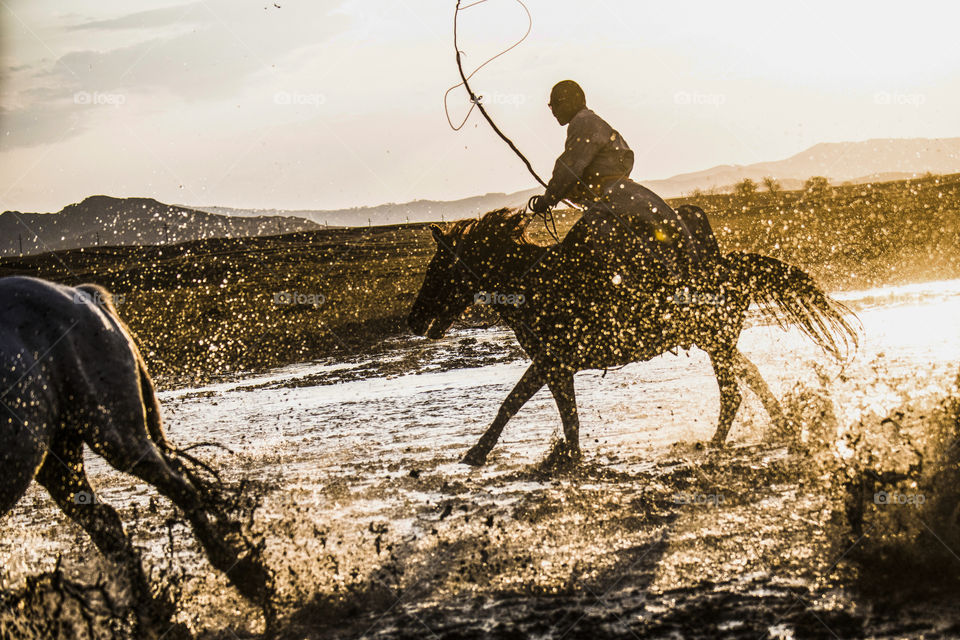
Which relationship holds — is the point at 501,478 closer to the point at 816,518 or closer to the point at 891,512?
the point at 816,518

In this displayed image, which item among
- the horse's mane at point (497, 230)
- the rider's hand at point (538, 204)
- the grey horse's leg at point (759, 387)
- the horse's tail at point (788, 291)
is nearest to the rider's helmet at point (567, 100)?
the rider's hand at point (538, 204)

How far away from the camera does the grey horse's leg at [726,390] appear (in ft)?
20.6

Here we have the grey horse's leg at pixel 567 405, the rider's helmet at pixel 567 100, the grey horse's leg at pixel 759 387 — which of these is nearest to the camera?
the grey horse's leg at pixel 567 405

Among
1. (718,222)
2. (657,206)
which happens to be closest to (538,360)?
(657,206)

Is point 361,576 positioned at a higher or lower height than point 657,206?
lower

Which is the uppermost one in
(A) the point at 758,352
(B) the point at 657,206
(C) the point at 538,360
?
(B) the point at 657,206

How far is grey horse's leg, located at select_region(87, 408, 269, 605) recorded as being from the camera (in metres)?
4.02

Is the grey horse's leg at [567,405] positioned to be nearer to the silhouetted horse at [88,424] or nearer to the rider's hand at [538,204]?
the rider's hand at [538,204]

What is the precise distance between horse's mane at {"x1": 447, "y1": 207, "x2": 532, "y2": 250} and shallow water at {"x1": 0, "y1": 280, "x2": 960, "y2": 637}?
1.55 m

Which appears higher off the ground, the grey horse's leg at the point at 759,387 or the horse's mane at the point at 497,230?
the horse's mane at the point at 497,230

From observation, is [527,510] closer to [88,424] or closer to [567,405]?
[567,405]

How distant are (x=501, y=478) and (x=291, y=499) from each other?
141 centimetres

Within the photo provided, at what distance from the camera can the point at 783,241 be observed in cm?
2845

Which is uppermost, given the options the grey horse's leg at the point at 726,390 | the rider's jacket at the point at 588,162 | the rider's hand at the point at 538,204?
the rider's jacket at the point at 588,162
